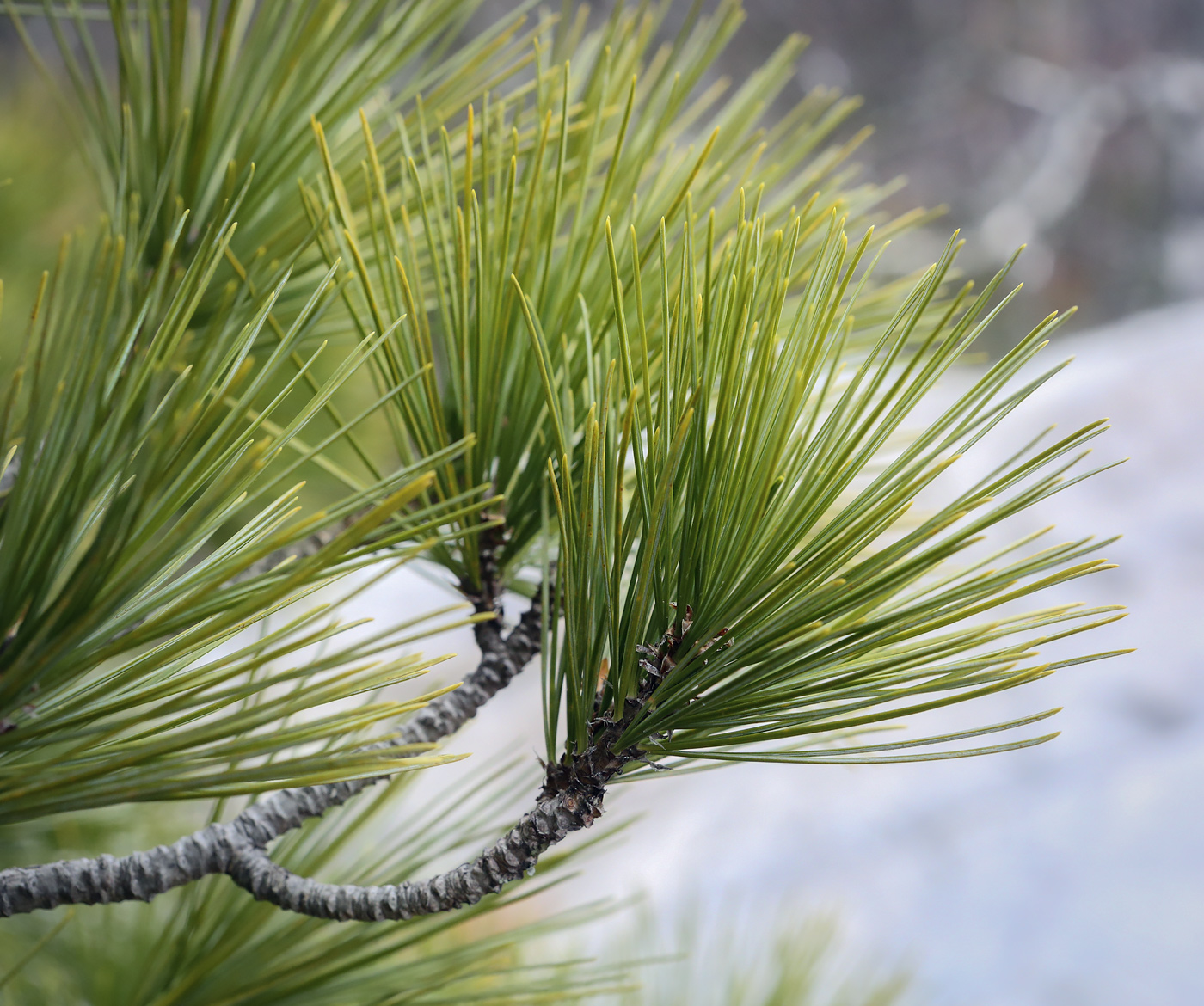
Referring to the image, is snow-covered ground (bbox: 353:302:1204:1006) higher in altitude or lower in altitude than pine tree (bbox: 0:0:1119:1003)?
lower

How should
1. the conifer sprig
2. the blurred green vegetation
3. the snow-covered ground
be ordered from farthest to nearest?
1. the snow-covered ground
2. the blurred green vegetation
3. the conifer sprig

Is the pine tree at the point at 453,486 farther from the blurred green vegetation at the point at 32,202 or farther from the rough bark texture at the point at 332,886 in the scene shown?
the blurred green vegetation at the point at 32,202

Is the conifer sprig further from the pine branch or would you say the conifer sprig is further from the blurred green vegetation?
the blurred green vegetation

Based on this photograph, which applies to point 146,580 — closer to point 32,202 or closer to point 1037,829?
point 32,202

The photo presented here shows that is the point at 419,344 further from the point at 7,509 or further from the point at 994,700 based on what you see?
the point at 994,700

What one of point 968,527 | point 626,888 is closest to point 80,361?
point 968,527

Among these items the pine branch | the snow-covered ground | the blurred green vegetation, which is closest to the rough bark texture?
the pine branch

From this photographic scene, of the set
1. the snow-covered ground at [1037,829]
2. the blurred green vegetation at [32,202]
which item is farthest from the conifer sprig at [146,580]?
the snow-covered ground at [1037,829]
